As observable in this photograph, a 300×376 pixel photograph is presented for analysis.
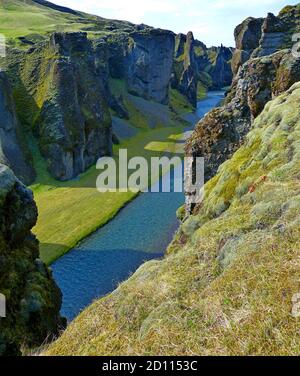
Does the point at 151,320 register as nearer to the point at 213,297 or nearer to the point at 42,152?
the point at 213,297

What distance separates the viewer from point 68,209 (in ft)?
265

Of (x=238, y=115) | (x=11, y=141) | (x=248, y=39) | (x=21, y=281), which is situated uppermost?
(x=248, y=39)

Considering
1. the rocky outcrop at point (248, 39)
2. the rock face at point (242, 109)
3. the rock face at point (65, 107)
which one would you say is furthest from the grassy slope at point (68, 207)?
the rocky outcrop at point (248, 39)

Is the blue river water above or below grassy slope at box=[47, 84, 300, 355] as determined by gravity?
below

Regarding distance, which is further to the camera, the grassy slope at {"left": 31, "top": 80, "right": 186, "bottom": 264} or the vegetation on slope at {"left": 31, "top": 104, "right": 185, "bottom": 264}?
the grassy slope at {"left": 31, "top": 80, "right": 186, "bottom": 264}

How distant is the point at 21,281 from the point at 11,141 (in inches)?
2717

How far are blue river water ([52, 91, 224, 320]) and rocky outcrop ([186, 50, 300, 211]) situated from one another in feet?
47.8

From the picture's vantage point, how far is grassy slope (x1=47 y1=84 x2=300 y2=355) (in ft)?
44.4

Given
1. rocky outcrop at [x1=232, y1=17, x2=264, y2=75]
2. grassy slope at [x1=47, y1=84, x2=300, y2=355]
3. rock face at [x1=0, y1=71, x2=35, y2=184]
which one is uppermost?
rocky outcrop at [x1=232, y1=17, x2=264, y2=75]

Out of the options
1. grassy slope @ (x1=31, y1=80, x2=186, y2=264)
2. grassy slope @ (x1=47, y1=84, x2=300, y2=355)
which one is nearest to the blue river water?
grassy slope @ (x1=31, y1=80, x2=186, y2=264)

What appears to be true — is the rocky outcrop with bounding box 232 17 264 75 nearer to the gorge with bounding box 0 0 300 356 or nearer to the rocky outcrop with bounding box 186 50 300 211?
the gorge with bounding box 0 0 300 356

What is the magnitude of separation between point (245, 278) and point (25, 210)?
2450cm

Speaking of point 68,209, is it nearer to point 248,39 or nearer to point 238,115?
point 238,115

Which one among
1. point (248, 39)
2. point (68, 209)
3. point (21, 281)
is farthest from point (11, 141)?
point (248, 39)
